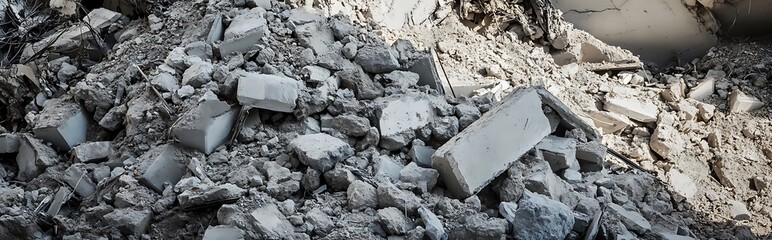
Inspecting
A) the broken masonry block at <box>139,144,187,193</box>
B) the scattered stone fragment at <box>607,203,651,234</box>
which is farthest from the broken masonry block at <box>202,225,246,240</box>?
the scattered stone fragment at <box>607,203,651,234</box>

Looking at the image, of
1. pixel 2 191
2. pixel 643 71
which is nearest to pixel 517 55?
pixel 643 71

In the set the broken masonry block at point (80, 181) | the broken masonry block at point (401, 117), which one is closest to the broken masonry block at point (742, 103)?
the broken masonry block at point (401, 117)

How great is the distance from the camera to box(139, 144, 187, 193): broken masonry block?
2287mm

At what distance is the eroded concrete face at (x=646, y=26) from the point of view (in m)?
4.15

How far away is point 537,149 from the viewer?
99.0 inches

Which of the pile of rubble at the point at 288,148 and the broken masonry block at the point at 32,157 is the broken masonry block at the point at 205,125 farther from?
the broken masonry block at the point at 32,157

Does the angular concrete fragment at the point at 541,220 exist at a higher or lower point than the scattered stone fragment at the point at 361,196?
lower

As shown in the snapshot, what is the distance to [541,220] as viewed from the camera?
207 centimetres

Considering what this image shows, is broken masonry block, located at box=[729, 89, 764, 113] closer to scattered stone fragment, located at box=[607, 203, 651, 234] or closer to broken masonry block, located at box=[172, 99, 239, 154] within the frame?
scattered stone fragment, located at box=[607, 203, 651, 234]

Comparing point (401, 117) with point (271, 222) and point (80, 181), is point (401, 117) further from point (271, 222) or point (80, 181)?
point (80, 181)

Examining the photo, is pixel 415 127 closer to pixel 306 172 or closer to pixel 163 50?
pixel 306 172

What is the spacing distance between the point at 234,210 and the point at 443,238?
24.1 inches

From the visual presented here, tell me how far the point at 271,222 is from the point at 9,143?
4.02 feet

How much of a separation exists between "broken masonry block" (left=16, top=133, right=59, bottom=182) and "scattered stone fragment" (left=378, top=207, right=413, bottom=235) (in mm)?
1281
